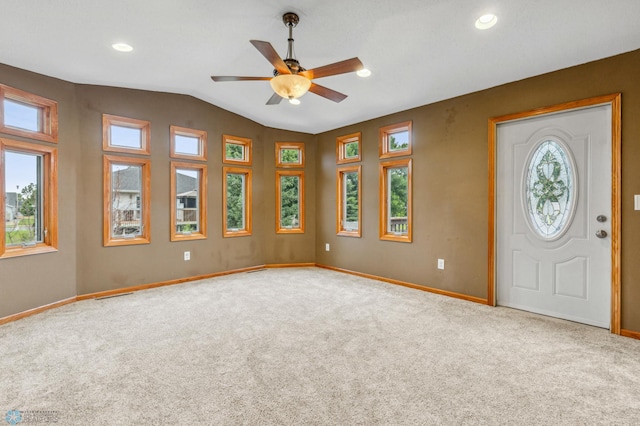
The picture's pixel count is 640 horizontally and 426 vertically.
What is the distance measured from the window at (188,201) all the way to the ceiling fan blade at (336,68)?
308cm

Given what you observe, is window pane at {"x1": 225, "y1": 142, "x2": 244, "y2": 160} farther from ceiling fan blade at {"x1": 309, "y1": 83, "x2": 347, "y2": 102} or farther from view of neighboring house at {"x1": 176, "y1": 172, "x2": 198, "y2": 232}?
ceiling fan blade at {"x1": 309, "y1": 83, "x2": 347, "y2": 102}

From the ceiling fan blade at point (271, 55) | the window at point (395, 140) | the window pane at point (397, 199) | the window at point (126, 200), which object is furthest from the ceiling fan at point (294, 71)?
the window at point (126, 200)

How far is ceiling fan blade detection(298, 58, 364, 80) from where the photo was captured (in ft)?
7.98

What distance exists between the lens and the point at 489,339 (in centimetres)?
288

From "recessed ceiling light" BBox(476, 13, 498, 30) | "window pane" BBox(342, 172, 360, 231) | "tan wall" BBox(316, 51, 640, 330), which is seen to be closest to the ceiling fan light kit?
"recessed ceiling light" BBox(476, 13, 498, 30)

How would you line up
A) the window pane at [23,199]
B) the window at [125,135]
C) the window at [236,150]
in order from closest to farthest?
the window pane at [23,199], the window at [125,135], the window at [236,150]

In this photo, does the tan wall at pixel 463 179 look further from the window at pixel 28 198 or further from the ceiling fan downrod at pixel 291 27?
the window at pixel 28 198

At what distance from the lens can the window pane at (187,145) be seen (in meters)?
4.95

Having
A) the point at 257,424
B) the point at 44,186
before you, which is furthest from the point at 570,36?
the point at 44,186

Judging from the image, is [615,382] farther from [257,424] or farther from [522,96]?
[522,96]

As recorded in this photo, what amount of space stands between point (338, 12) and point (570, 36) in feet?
6.61

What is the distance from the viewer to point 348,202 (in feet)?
19.2

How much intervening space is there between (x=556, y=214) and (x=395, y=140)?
7.93 feet

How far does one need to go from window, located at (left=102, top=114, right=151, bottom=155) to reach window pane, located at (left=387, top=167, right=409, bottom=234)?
3681 mm
